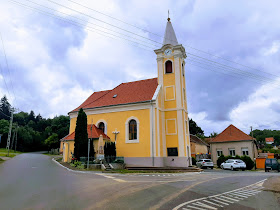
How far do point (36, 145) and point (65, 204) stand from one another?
78737mm

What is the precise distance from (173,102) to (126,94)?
6.45m

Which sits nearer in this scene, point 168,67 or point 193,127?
point 168,67

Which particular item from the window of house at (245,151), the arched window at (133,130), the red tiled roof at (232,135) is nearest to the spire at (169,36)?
the arched window at (133,130)

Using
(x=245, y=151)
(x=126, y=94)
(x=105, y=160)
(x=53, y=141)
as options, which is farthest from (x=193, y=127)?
(x=105, y=160)

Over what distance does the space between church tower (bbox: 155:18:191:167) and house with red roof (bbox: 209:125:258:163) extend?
13.2 metres

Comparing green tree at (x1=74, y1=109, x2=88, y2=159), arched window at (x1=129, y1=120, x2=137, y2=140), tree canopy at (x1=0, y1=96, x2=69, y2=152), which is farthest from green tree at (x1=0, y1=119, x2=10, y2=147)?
arched window at (x1=129, y1=120, x2=137, y2=140)

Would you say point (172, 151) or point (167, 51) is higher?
point (167, 51)

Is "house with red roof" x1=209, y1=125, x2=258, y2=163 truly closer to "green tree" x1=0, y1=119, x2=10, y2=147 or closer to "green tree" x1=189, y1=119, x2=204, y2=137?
"green tree" x1=189, y1=119, x2=204, y2=137

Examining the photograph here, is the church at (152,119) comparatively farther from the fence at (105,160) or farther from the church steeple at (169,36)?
the fence at (105,160)

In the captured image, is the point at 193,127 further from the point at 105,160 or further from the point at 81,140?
the point at 81,140

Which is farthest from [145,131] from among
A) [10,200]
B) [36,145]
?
[36,145]

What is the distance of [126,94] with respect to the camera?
95.6ft

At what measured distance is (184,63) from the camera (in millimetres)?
29859

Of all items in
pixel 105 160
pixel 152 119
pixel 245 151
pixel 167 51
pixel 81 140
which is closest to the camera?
pixel 105 160
